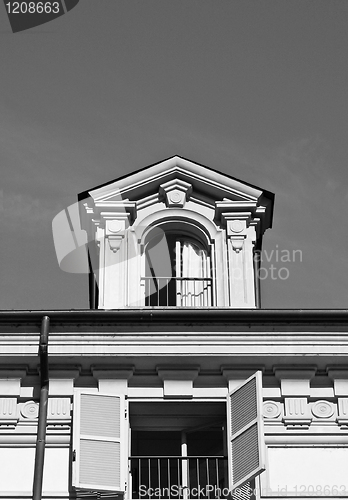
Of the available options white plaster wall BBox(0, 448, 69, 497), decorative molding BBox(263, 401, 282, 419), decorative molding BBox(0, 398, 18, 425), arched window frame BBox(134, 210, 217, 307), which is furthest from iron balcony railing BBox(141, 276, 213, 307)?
white plaster wall BBox(0, 448, 69, 497)

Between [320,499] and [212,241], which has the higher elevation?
[212,241]

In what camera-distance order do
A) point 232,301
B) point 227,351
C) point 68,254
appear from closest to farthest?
point 227,351 → point 232,301 → point 68,254

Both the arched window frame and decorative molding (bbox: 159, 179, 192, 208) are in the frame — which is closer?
the arched window frame

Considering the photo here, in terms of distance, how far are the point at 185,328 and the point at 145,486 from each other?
2271 mm

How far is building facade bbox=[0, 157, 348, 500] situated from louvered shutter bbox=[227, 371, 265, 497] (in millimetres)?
19

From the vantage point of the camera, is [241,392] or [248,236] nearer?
[241,392]

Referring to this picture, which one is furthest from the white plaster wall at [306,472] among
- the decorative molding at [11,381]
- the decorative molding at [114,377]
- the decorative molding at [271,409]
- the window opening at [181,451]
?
the decorative molding at [11,381]

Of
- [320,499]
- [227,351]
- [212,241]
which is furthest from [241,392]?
[212,241]

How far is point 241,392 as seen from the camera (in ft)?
47.2

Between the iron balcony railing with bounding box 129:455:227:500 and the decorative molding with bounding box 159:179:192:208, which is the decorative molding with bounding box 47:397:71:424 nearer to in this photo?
the iron balcony railing with bounding box 129:455:227:500

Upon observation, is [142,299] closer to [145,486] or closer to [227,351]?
[227,351]

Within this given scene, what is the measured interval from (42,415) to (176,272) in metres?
3.54

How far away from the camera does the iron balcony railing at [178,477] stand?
46.4 ft

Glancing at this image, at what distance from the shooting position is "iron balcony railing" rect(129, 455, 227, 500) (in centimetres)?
1415
